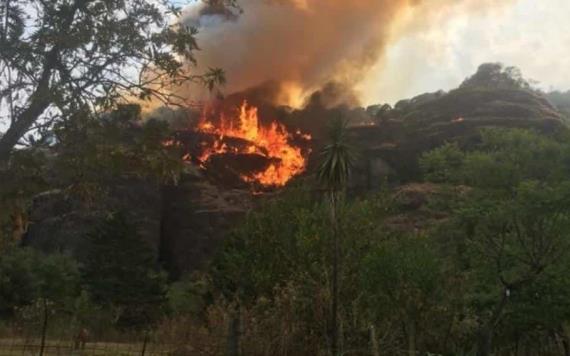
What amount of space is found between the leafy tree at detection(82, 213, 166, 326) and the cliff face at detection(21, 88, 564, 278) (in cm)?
1485

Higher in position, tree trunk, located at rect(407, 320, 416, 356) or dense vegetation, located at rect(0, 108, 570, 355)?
dense vegetation, located at rect(0, 108, 570, 355)

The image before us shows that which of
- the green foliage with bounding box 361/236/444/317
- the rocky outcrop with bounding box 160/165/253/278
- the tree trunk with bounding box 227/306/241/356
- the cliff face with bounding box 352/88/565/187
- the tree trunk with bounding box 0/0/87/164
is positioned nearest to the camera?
the tree trunk with bounding box 0/0/87/164

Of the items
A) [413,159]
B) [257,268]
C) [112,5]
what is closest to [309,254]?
[257,268]

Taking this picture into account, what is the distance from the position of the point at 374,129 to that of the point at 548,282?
2699 inches

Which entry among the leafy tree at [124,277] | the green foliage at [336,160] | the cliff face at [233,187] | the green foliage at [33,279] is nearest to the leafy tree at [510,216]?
the green foliage at [336,160]

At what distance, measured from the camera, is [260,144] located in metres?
99.6

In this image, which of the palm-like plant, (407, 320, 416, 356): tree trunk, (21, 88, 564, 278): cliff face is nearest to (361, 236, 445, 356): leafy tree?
(407, 320, 416, 356): tree trunk

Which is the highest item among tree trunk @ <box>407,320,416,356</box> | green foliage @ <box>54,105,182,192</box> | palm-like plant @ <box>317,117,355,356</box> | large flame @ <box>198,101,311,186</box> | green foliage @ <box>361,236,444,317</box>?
large flame @ <box>198,101,311,186</box>

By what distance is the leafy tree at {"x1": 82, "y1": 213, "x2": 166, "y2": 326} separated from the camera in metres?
47.8

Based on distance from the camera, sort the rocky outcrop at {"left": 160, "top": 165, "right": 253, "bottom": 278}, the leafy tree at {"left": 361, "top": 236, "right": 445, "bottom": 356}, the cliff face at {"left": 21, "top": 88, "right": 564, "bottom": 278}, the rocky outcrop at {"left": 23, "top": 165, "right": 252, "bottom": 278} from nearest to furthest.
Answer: the leafy tree at {"left": 361, "top": 236, "right": 445, "bottom": 356} < the rocky outcrop at {"left": 23, "top": 165, "right": 252, "bottom": 278} < the cliff face at {"left": 21, "top": 88, "right": 564, "bottom": 278} < the rocky outcrop at {"left": 160, "top": 165, "right": 253, "bottom": 278}

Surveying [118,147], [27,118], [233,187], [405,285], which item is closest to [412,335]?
[405,285]

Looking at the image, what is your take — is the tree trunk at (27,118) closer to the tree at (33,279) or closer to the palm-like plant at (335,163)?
the palm-like plant at (335,163)

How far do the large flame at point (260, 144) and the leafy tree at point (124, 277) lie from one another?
35.1m

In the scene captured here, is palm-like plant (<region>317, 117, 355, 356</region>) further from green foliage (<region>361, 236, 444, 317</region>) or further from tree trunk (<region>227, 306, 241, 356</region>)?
tree trunk (<region>227, 306, 241, 356</region>)
